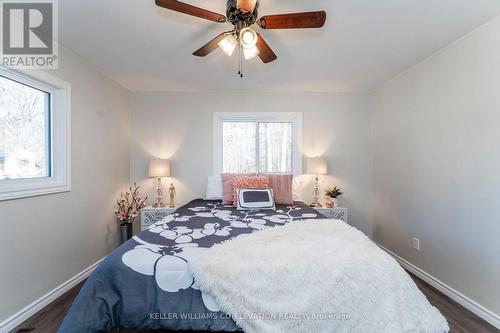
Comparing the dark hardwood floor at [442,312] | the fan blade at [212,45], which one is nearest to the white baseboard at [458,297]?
the dark hardwood floor at [442,312]

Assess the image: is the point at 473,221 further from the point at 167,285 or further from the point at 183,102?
the point at 183,102

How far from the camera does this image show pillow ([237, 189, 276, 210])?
8.75 ft

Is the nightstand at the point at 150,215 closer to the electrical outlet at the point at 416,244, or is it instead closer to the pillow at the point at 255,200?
the pillow at the point at 255,200

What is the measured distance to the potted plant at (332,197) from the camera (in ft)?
11.2

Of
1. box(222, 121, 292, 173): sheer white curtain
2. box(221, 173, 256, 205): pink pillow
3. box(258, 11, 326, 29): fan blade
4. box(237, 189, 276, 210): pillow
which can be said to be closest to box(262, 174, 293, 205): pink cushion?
box(237, 189, 276, 210): pillow

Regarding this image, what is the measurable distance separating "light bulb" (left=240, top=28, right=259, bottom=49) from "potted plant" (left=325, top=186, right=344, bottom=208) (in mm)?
2491

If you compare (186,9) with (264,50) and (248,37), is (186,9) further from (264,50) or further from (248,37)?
(264,50)

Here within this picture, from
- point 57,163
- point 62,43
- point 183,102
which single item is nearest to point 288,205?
point 183,102

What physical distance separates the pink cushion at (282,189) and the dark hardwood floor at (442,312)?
5.49 ft

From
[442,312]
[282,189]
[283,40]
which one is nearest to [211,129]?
[282,189]

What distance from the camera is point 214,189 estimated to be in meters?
3.32

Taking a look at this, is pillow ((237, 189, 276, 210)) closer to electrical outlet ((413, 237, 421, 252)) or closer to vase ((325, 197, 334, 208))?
vase ((325, 197, 334, 208))

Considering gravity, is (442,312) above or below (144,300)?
below

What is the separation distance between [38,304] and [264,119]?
3252mm
